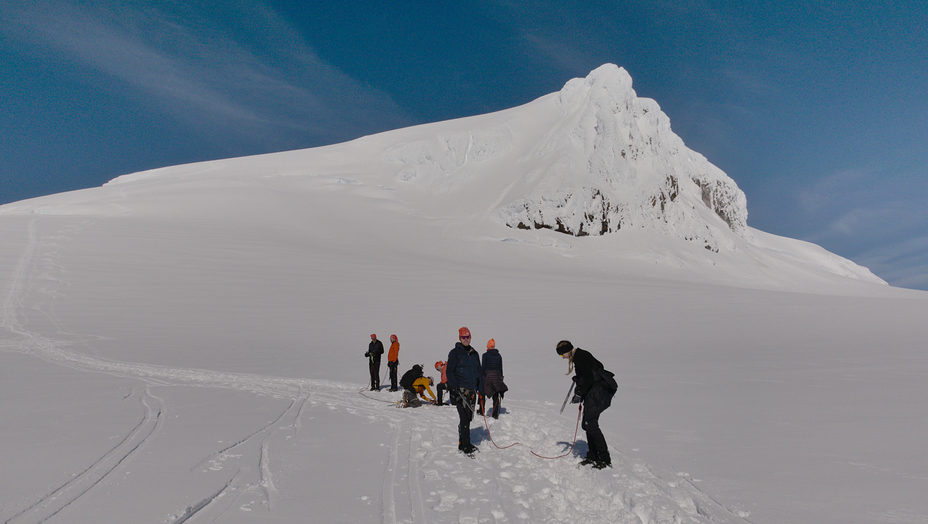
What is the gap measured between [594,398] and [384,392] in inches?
269

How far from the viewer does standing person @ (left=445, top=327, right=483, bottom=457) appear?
6395 mm

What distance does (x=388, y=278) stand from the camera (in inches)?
1081

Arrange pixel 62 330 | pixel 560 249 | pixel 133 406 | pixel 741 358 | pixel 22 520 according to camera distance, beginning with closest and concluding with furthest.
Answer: pixel 22 520 < pixel 133 406 < pixel 741 358 < pixel 62 330 < pixel 560 249

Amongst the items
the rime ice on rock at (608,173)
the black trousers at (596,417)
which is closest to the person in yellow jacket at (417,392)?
the black trousers at (596,417)

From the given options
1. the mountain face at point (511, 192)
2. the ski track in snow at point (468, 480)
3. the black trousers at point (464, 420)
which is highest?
the mountain face at point (511, 192)

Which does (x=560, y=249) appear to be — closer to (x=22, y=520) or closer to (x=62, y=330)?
(x=62, y=330)

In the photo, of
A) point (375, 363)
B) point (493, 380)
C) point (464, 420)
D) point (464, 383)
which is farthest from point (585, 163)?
point (464, 420)

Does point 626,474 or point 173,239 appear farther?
point 173,239

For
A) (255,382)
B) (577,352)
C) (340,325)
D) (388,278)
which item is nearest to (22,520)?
(577,352)

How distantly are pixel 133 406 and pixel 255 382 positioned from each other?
3.22 meters

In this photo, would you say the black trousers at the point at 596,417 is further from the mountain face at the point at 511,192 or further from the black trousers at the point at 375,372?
the mountain face at the point at 511,192

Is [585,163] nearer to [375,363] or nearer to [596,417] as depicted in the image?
[375,363]

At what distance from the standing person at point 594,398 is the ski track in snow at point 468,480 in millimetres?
215

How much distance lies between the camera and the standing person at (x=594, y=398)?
569 centimetres
